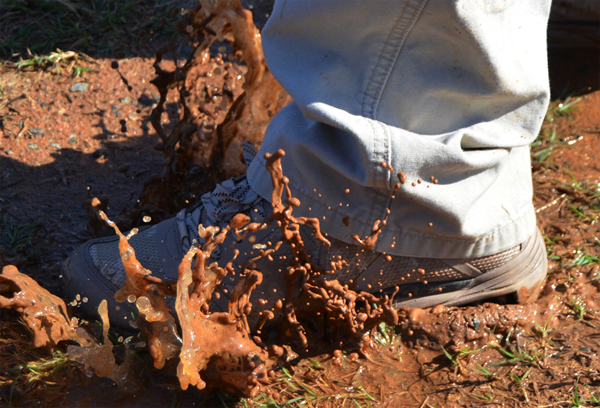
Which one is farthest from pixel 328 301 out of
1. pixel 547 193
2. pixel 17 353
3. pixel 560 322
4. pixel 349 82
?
pixel 547 193

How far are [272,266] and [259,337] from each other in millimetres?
233

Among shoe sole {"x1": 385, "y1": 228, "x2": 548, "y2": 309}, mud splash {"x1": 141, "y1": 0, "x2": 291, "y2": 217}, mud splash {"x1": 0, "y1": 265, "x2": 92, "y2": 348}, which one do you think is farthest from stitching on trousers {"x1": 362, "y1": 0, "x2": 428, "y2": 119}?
mud splash {"x1": 0, "y1": 265, "x2": 92, "y2": 348}

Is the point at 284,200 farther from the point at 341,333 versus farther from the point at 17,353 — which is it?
the point at 17,353

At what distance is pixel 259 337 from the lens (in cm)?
171

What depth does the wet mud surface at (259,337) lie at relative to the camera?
1540 millimetres

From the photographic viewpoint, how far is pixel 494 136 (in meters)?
1.48

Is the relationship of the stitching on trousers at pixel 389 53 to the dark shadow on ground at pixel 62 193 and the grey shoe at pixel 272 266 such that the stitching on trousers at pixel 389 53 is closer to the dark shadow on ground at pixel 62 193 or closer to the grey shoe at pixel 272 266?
the grey shoe at pixel 272 266

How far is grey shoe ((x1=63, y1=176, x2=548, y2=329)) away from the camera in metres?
1.62

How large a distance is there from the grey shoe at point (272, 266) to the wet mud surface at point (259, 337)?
6cm

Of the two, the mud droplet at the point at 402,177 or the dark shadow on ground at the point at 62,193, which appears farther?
the dark shadow on ground at the point at 62,193

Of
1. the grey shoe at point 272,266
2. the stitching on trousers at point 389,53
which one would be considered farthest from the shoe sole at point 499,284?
the stitching on trousers at point 389,53

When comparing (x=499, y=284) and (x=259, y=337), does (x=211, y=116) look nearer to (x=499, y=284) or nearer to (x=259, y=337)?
(x=259, y=337)

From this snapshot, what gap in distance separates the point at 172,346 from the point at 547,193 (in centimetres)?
162

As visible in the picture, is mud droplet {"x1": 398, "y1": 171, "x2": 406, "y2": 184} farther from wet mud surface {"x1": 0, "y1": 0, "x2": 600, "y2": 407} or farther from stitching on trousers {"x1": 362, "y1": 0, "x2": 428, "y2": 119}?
wet mud surface {"x1": 0, "y1": 0, "x2": 600, "y2": 407}
